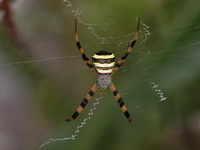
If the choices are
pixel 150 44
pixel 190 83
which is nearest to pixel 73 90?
pixel 150 44

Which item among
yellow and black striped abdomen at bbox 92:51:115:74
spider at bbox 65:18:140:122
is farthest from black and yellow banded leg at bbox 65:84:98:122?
yellow and black striped abdomen at bbox 92:51:115:74

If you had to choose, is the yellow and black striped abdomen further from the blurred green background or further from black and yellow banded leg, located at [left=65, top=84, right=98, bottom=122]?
black and yellow banded leg, located at [left=65, top=84, right=98, bottom=122]

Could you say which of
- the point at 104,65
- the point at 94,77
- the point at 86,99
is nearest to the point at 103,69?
the point at 104,65

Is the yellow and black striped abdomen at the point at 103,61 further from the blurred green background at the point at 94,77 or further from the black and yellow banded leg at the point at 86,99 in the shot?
the black and yellow banded leg at the point at 86,99

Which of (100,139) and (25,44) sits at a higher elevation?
(25,44)

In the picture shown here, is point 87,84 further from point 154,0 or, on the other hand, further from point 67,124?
point 154,0

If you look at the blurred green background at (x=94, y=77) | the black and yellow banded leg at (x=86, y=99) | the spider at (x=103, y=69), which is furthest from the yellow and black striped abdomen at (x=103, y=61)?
the black and yellow banded leg at (x=86, y=99)
